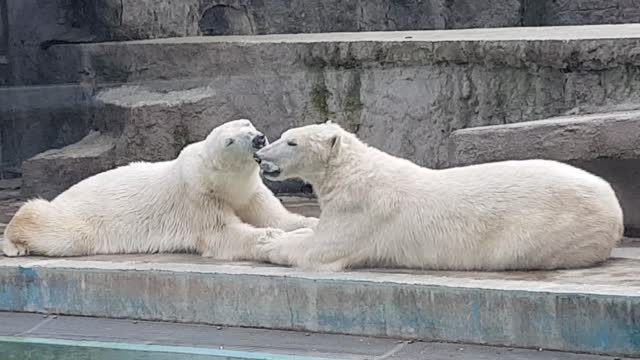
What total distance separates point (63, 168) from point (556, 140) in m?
4.30

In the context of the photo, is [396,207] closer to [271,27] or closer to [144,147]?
[144,147]

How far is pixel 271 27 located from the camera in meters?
11.6

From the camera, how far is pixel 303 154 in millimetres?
5613

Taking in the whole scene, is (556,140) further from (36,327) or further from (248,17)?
(248,17)

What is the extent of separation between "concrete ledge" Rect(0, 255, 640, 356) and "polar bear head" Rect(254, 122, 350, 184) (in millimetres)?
483

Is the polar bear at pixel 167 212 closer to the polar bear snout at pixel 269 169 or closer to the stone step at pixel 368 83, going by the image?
the polar bear snout at pixel 269 169

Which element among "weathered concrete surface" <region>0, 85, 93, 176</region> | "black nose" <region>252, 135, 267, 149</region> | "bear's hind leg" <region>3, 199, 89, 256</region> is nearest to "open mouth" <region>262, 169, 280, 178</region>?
"black nose" <region>252, 135, 267, 149</region>

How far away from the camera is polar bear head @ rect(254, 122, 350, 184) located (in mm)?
5602

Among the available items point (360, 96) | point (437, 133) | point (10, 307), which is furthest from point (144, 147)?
point (10, 307)

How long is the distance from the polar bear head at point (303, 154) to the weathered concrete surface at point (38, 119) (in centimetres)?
462

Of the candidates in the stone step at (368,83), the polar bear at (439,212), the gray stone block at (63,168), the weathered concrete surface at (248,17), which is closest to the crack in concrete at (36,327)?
the polar bear at (439,212)

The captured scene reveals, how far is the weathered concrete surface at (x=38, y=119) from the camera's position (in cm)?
1009

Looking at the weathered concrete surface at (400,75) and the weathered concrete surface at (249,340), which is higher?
the weathered concrete surface at (400,75)

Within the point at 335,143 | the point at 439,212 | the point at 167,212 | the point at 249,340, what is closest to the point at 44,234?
the point at 167,212
